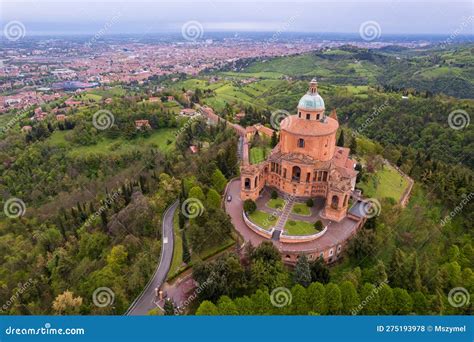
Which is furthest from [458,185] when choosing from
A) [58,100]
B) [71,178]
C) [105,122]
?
[58,100]

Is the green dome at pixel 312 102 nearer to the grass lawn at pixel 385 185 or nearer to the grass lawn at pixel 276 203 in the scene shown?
the grass lawn at pixel 276 203

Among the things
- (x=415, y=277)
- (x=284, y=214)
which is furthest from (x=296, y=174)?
(x=415, y=277)

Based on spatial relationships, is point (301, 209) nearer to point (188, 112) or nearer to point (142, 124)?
point (142, 124)

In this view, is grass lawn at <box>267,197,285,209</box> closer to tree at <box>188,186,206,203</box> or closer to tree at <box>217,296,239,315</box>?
tree at <box>188,186,206,203</box>

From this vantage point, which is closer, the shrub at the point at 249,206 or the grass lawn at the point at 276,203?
the shrub at the point at 249,206

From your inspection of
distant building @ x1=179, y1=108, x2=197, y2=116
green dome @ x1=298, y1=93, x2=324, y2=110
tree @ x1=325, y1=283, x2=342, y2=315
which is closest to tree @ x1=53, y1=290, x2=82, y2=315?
tree @ x1=325, y1=283, x2=342, y2=315

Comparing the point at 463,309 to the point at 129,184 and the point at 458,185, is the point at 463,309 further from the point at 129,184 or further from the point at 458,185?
the point at 129,184

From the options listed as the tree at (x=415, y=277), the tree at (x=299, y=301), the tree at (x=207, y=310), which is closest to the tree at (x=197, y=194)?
the tree at (x=207, y=310)
